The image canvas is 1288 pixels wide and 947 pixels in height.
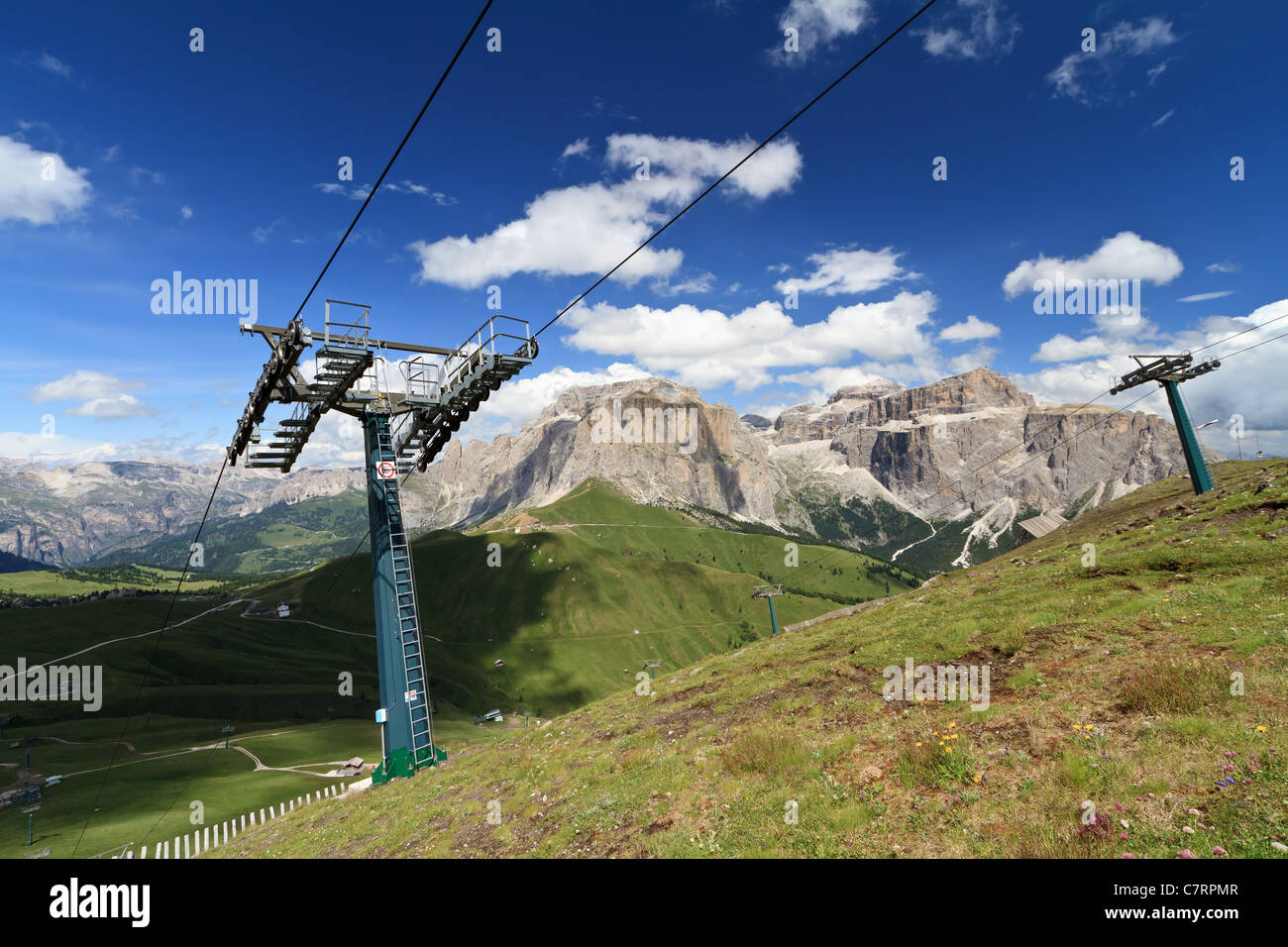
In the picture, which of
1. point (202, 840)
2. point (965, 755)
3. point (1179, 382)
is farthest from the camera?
point (1179, 382)

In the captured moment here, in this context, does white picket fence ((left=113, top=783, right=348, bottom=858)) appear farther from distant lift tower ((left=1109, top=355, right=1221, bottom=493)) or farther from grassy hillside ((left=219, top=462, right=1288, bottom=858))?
distant lift tower ((left=1109, top=355, right=1221, bottom=493))

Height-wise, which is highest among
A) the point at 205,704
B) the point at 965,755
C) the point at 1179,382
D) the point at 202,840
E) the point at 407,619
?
the point at 1179,382

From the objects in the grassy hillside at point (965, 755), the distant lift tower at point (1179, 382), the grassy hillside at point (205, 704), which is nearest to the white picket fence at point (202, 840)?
the grassy hillside at point (205, 704)

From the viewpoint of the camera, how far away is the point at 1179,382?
154 feet

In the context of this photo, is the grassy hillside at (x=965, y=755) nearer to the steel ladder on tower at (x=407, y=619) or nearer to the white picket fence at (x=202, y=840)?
the steel ladder on tower at (x=407, y=619)

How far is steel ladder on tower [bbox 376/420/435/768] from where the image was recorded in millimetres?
25609

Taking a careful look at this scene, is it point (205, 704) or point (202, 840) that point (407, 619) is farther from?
point (205, 704)

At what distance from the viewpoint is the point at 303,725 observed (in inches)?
4067

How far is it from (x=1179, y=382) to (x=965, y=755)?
55.4 meters

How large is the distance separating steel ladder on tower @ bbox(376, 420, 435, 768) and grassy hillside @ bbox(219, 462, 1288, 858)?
2.23 meters

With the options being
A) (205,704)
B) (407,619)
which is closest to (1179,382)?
(407,619)

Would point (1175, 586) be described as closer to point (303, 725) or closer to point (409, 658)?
point (409, 658)
